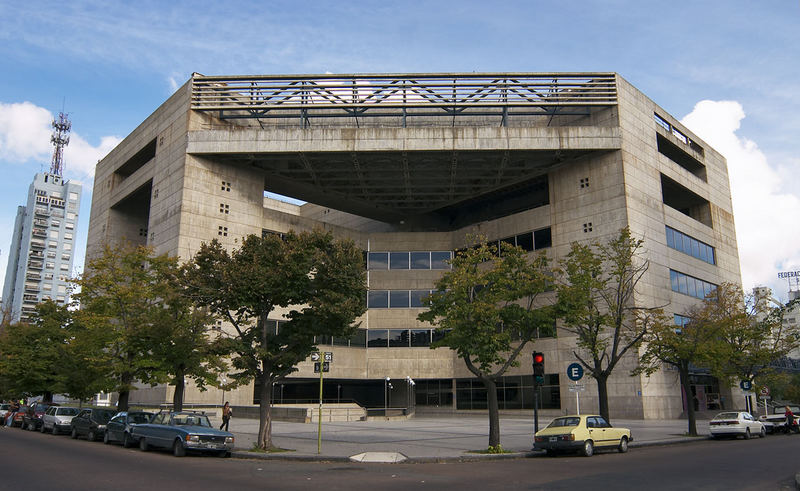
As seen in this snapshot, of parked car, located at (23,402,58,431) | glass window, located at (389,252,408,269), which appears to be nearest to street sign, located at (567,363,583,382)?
parked car, located at (23,402,58,431)

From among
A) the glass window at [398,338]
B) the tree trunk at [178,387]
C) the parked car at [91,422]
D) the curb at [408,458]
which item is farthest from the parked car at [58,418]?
the glass window at [398,338]

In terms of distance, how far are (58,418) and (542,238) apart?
37539mm

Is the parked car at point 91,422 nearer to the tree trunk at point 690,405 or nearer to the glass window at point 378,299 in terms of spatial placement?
the tree trunk at point 690,405

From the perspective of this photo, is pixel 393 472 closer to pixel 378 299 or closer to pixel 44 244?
pixel 378 299

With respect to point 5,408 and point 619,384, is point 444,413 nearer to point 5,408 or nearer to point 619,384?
point 619,384

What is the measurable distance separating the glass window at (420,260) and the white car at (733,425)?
32.1 meters

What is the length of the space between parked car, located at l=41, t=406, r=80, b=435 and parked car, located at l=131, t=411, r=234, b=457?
9.90 meters

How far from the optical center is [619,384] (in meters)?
43.3

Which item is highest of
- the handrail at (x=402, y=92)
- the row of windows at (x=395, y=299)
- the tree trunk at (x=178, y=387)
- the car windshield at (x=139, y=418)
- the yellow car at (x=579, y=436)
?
the handrail at (x=402, y=92)

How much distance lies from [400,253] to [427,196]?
6.54 m

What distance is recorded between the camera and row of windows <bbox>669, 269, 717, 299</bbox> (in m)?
48.8

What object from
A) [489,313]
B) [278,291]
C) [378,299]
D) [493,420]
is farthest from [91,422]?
[378,299]

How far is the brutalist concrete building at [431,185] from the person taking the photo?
46875 mm

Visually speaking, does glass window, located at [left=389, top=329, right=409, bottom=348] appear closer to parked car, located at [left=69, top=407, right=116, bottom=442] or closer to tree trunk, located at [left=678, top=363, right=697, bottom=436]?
tree trunk, located at [left=678, top=363, right=697, bottom=436]
